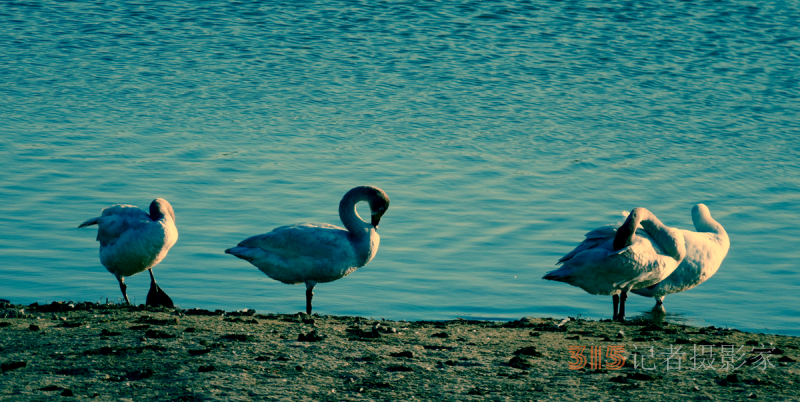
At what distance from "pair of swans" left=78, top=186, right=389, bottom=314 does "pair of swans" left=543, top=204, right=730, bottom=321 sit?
2156mm

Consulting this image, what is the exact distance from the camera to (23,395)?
5465 millimetres

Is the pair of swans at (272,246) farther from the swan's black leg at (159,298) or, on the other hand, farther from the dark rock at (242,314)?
the dark rock at (242,314)

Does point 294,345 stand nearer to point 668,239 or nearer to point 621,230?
point 621,230

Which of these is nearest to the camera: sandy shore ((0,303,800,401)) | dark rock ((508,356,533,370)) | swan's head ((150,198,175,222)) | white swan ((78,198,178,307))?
sandy shore ((0,303,800,401))

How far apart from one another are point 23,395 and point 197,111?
41.7 feet

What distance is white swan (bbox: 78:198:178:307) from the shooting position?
29.5 feet

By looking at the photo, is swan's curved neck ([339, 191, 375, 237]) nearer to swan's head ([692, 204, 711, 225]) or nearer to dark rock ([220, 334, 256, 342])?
dark rock ([220, 334, 256, 342])

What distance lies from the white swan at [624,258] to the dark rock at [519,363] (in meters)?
2.67

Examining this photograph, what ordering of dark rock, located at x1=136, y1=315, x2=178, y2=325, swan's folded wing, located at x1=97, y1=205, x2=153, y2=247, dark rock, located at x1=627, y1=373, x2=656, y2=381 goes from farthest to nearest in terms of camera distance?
swan's folded wing, located at x1=97, y1=205, x2=153, y2=247 → dark rock, located at x1=136, y1=315, x2=178, y2=325 → dark rock, located at x1=627, y1=373, x2=656, y2=381

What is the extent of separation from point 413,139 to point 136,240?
322 inches

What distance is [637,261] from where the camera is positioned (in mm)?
9039

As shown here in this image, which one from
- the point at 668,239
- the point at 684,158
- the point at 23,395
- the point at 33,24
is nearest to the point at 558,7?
the point at 684,158

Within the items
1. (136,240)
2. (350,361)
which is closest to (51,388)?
(350,361)

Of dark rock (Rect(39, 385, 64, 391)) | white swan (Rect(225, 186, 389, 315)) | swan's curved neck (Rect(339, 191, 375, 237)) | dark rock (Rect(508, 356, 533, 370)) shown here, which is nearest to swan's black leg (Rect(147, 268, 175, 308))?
white swan (Rect(225, 186, 389, 315))
